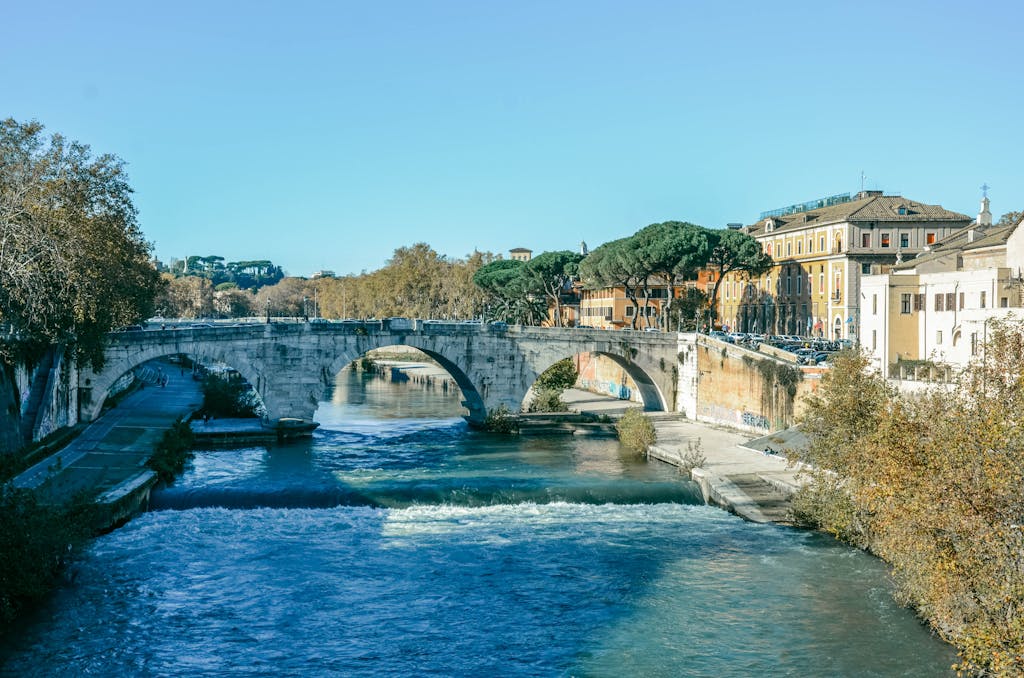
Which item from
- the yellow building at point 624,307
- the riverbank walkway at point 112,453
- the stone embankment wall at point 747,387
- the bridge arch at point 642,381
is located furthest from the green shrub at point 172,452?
the yellow building at point 624,307

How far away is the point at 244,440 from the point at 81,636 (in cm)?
2564

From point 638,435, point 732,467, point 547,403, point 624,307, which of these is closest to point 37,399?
A: point 638,435

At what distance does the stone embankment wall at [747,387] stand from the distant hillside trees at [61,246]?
30.3 m

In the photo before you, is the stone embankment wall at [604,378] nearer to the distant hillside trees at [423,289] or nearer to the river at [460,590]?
the distant hillside trees at [423,289]

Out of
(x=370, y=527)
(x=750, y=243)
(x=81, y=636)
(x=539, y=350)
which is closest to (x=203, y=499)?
(x=370, y=527)

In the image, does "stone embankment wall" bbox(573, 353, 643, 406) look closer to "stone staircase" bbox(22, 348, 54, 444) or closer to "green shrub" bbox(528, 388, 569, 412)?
"green shrub" bbox(528, 388, 569, 412)

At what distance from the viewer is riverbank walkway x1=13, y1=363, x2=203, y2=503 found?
3155 centimetres

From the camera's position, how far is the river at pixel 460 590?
21.3m

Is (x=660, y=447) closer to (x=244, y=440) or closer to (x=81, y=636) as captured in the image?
(x=244, y=440)

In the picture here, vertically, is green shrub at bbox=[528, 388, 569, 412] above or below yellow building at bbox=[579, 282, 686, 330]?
below

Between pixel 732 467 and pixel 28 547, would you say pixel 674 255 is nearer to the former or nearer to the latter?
pixel 732 467

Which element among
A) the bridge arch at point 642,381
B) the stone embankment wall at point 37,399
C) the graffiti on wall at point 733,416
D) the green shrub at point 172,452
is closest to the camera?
the stone embankment wall at point 37,399

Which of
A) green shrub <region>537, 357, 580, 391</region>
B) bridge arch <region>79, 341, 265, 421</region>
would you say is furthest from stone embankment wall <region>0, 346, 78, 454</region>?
green shrub <region>537, 357, 580, 391</region>

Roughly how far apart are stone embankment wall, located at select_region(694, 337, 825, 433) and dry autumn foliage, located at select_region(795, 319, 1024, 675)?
75.1ft
